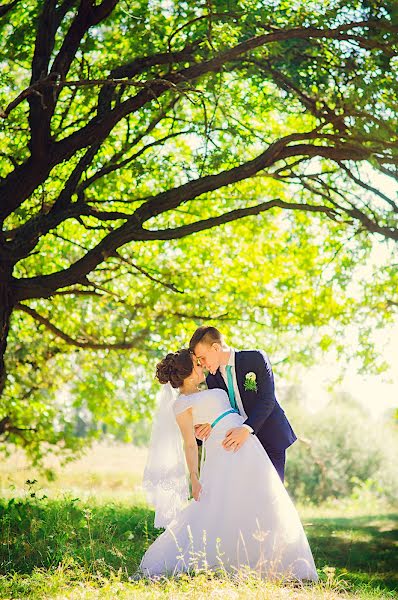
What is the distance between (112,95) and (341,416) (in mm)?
19732

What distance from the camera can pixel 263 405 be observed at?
23.3ft

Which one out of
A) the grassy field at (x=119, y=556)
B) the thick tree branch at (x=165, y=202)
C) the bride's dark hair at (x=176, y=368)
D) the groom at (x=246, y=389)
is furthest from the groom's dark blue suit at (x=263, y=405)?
the thick tree branch at (x=165, y=202)

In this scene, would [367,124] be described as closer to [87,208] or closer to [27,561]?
[87,208]

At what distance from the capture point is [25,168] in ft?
31.6

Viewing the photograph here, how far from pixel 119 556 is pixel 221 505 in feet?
4.84

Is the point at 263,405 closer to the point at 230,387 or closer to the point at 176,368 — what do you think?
the point at 230,387

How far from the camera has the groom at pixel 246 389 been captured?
23.1 ft

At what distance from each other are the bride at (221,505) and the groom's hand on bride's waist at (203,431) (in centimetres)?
4

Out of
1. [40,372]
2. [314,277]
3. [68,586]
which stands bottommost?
[68,586]

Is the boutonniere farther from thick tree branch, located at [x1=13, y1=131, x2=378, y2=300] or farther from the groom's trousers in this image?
thick tree branch, located at [x1=13, y1=131, x2=378, y2=300]

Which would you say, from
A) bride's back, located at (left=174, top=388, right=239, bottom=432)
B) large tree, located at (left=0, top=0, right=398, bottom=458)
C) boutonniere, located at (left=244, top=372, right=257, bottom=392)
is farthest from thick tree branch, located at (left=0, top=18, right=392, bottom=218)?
bride's back, located at (left=174, top=388, right=239, bottom=432)

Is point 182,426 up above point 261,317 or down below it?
below

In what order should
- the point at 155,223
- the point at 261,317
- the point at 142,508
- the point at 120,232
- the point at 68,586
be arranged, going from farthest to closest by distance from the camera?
the point at 261,317 < the point at 155,223 < the point at 142,508 < the point at 120,232 < the point at 68,586

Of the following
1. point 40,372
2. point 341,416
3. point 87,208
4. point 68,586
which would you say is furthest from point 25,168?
point 341,416
